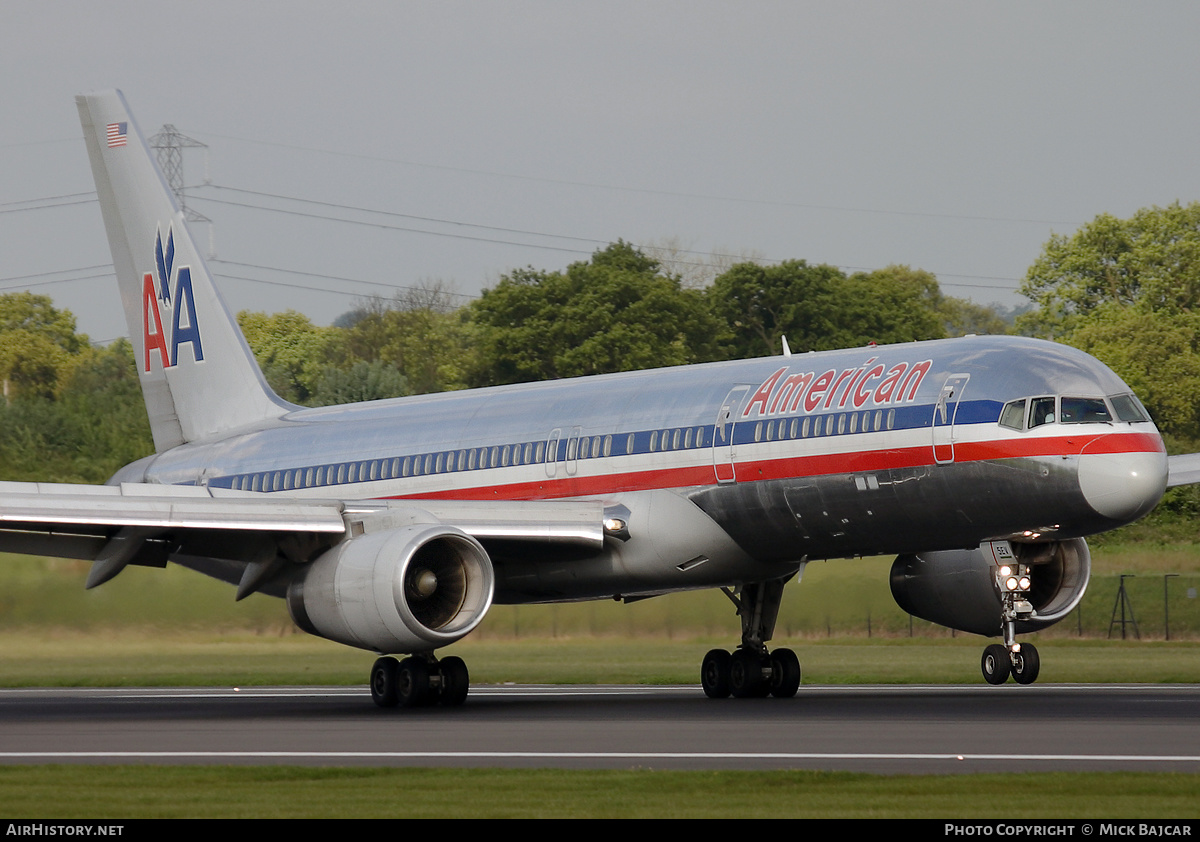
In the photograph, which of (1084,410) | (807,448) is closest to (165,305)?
(807,448)

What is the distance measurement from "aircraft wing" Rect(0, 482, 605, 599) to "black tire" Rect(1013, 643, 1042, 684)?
626cm

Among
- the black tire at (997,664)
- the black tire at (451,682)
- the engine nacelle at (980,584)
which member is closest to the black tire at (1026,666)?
the black tire at (997,664)

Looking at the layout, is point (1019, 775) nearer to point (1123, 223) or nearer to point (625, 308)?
point (625, 308)

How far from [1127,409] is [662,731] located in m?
7.55

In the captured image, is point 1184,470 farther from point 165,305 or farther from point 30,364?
point 30,364

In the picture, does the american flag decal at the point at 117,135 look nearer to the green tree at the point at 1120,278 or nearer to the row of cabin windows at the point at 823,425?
the row of cabin windows at the point at 823,425

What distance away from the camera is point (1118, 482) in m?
22.0

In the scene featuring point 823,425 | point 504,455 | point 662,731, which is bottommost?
point 662,731

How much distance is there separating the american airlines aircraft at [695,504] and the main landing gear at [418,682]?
0.03 meters

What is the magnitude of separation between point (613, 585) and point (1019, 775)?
1262 cm

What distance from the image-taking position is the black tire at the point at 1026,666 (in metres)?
22.6
